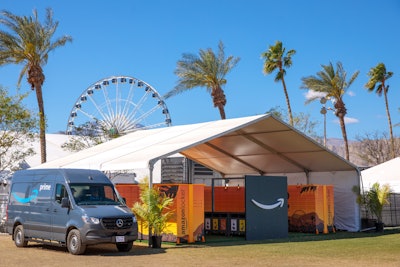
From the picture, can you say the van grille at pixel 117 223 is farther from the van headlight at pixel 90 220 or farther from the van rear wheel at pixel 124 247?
the van rear wheel at pixel 124 247

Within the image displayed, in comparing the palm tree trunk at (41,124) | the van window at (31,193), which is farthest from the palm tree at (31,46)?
the van window at (31,193)

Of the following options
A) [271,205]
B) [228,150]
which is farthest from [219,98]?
[271,205]

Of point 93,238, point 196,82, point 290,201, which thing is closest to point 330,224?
point 290,201

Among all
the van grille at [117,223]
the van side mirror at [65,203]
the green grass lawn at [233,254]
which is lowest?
the green grass lawn at [233,254]

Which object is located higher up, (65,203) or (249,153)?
(249,153)

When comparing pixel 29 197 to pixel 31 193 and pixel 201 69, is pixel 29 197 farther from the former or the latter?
pixel 201 69

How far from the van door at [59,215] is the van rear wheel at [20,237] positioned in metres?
1.78

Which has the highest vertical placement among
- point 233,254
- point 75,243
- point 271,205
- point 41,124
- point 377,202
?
point 41,124

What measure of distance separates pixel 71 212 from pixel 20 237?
2.94 meters

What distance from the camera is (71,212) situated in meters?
15.9

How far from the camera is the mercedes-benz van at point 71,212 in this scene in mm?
15539

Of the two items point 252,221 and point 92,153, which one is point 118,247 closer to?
point 252,221

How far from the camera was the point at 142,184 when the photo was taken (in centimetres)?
1833

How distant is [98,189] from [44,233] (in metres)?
1.93
